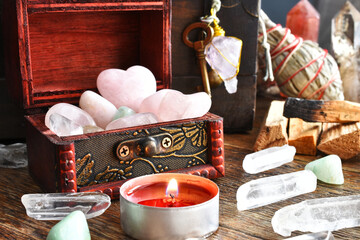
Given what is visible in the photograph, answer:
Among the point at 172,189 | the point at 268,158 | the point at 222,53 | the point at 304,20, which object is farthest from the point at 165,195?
the point at 304,20

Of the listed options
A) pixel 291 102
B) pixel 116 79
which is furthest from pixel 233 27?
pixel 116 79

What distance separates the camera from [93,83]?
1001 mm

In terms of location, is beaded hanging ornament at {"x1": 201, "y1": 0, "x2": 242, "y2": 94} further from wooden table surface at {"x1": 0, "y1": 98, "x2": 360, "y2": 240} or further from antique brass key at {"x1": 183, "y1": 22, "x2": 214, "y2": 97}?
wooden table surface at {"x1": 0, "y1": 98, "x2": 360, "y2": 240}

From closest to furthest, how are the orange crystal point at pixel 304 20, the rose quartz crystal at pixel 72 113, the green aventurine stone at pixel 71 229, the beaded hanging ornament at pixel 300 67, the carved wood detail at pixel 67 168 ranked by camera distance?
the green aventurine stone at pixel 71 229, the carved wood detail at pixel 67 168, the rose quartz crystal at pixel 72 113, the beaded hanging ornament at pixel 300 67, the orange crystal point at pixel 304 20

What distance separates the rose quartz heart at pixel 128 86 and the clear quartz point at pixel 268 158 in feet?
0.73

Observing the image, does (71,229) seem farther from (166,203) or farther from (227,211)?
(227,211)

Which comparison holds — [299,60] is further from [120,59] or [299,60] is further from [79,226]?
[79,226]

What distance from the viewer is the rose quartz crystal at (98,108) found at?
85 centimetres

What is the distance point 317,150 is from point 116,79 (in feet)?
1.41

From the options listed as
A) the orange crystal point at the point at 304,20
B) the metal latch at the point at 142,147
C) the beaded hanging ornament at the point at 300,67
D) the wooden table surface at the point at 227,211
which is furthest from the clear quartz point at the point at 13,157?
the orange crystal point at the point at 304,20

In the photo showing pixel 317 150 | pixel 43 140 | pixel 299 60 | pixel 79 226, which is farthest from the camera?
pixel 299 60

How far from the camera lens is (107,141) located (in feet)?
2.46

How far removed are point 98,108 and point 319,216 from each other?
41 centimetres

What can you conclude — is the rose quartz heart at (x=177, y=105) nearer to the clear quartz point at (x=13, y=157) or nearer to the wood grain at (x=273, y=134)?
the wood grain at (x=273, y=134)
